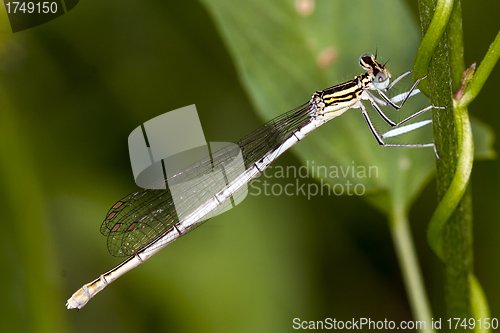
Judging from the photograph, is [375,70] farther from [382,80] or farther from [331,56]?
[331,56]

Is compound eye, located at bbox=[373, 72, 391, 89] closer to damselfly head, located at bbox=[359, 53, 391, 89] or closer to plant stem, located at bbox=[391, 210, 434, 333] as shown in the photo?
damselfly head, located at bbox=[359, 53, 391, 89]

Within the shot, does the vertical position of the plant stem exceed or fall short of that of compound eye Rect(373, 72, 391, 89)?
it falls short

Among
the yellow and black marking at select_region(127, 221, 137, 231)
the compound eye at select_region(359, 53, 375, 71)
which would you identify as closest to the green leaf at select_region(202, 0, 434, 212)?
→ the compound eye at select_region(359, 53, 375, 71)

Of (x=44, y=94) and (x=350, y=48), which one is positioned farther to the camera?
(x=44, y=94)

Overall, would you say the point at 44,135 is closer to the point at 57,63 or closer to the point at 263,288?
the point at 57,63

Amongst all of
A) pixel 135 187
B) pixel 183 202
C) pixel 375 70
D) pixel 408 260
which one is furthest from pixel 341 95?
pixel 135 187

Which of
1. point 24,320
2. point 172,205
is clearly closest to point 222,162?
point 172,205
